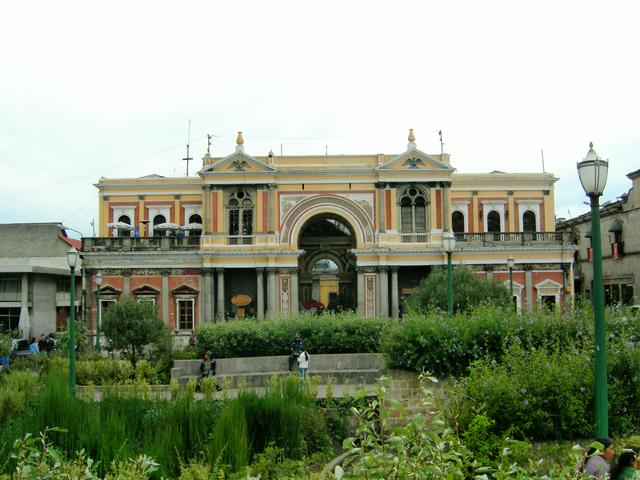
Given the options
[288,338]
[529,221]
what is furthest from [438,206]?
[288,338]

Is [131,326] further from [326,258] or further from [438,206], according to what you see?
[326,258]

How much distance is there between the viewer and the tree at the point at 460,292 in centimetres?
2816

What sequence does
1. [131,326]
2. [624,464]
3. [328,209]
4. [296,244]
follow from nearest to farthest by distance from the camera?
[624,464] → [131,326] → [296,244] → [328,209]

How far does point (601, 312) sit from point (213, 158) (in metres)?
33.7

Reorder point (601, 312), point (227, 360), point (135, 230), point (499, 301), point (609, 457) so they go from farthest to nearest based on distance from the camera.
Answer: point (135, 230) < point (499, 301) < point (227, 360) < point (601, 312) < point (609, 457)

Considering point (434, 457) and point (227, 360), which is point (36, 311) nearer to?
point (227, 360)

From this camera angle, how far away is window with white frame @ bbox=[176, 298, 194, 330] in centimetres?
3959

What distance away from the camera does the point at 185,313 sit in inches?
1563

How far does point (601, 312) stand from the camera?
912cm

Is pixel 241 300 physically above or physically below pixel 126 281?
below

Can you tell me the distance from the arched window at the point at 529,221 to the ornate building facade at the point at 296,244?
9.60 feet

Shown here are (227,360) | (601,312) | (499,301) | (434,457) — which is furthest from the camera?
(499,301)

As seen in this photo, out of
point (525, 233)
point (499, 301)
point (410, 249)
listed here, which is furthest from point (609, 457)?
point (525, 233)

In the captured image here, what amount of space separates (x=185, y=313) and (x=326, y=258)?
34.3ft
